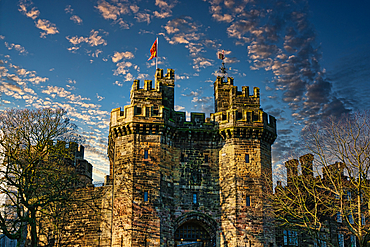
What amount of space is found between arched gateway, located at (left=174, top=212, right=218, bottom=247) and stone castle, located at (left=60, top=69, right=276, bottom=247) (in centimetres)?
8

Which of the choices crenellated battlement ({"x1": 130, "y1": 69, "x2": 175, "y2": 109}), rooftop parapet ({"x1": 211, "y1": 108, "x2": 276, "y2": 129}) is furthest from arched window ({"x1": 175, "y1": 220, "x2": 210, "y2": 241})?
crenellated battlement ({"x1": 130, "y1": 69, "x2": 175, "y2": 109})

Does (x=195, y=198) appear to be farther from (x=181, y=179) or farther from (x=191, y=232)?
(x=191, y=232)

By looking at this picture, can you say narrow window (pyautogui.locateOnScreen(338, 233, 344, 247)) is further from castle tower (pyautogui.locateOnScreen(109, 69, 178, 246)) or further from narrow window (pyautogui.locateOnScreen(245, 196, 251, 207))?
castle tower (pyautogui.locateOnScreen(109, 69, 178, 246))

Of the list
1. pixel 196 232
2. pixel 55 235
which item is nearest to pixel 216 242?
pixel 196 232

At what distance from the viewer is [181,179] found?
29203 mm

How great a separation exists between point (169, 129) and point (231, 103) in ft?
20.6

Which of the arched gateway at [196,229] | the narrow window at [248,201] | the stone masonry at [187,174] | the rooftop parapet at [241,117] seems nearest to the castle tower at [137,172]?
the stone masonry at [187,174]

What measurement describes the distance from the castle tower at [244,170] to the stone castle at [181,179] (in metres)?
0.07

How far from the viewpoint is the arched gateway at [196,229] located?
93.2 ft

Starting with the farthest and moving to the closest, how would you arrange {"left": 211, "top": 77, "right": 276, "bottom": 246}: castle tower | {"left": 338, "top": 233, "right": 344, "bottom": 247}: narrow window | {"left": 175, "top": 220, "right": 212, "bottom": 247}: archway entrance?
{"left": 338, "top": 233, "right": 344, "bottom": 247}: narrow window < {"left": 175, "top": 220, "right": 212, "bottom": 247}: archway entrance < {"left": 211, "top": 77, "right": 276, "bottom": 246}: castle tower

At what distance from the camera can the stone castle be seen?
88.4 ft

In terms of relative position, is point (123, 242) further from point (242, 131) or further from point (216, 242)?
point (242, 131)

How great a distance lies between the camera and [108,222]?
28.3 metres

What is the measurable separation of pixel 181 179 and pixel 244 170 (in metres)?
5.02
